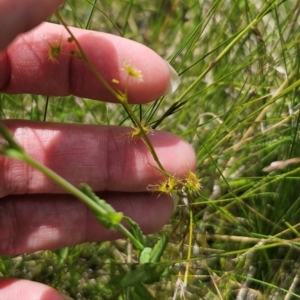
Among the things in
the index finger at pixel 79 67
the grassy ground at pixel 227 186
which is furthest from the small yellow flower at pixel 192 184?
the index finger at pixel 79 67

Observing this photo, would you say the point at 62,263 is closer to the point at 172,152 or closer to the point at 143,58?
the point at 172,152

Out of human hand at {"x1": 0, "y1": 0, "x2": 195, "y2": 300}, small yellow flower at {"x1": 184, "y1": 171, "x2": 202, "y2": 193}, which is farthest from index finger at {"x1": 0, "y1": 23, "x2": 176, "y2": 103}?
small yellow flower at {"x1": 184, "y1": 171, "x2": 202, "y2": 193}

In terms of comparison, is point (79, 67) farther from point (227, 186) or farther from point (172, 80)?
point (227, 186)

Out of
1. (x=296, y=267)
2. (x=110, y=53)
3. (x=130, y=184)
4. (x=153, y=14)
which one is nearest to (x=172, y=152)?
(x=130, y=184)

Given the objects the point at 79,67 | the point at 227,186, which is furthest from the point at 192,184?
the point at 79,67

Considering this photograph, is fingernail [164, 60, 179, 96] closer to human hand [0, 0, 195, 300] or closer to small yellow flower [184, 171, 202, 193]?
human hand [0, 0, 195, 300]

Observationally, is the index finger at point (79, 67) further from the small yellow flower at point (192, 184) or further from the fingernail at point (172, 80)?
the small yellow flower at point (192, 184)
